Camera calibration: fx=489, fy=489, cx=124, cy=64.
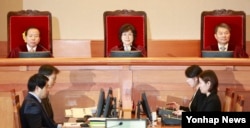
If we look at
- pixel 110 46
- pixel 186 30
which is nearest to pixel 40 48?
pixel 110 46

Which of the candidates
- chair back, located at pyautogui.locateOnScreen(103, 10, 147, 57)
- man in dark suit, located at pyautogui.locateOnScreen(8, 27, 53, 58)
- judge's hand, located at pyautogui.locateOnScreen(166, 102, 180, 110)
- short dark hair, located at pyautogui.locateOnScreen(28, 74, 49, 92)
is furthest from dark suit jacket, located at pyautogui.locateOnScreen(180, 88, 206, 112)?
man in dark suit, located at pyautogui.locateOnScreen(8, 27, 53, 58)

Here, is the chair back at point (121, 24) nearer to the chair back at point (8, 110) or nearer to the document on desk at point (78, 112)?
the document on desk at point (78, 112)

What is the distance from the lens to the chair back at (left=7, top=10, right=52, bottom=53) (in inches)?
220

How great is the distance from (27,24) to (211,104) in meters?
2.95

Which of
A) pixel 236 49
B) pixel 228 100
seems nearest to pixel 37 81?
pixel 228 100

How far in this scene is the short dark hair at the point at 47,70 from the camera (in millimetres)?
3650

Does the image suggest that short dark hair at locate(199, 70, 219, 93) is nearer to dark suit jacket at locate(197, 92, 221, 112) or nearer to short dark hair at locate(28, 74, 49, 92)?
dark suit jacket at locate(197, 92, 221, 112)

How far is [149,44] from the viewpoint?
640 centimetres

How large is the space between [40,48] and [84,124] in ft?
7.90

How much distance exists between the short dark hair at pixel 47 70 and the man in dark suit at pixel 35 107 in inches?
5.1

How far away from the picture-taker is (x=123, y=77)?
3900 millimetres

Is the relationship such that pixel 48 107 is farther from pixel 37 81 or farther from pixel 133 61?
pixel 133 61

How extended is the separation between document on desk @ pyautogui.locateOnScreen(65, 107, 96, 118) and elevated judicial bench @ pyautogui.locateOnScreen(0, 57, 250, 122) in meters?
0.08

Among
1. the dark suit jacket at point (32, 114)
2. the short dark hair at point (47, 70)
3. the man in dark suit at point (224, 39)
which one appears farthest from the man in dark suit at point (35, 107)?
the man in dark suit at point (224, 39)
